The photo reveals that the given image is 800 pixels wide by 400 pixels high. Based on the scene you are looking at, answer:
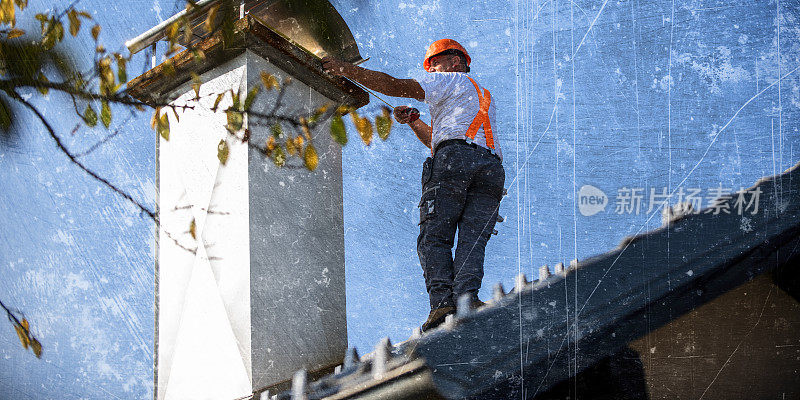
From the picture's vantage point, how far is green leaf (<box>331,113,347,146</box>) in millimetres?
3732

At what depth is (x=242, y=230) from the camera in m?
3.17

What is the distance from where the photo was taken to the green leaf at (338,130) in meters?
3.73

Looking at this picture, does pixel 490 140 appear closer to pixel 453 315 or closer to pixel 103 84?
pixel 453 315

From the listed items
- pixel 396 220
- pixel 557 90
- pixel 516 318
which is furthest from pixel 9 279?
pixel 557 90

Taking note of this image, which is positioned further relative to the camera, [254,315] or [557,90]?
[557,90]

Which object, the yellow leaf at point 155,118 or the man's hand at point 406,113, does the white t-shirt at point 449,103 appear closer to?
the man's hand at point 406,113

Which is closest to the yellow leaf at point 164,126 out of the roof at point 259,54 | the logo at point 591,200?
the roof at point 259,54

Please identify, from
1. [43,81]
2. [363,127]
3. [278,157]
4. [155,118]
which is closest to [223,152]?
[278,157]

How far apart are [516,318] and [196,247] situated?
5.54 ft

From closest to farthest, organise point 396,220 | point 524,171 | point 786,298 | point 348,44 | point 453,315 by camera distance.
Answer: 1. point 786,298
2. point 453,315
3. point 524,171
4. point 396,220
5. point 348,44

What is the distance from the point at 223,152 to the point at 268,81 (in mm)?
466

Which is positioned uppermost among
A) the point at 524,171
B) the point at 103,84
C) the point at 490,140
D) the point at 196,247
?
the point at 103,84

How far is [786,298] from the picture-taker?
2695mm

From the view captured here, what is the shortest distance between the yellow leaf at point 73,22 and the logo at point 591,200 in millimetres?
2682
